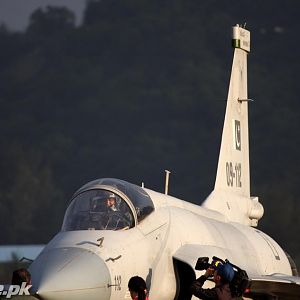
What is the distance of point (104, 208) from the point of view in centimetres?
1151

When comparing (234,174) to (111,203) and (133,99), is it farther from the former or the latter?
(133,99)

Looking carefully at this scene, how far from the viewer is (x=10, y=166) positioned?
141 feet

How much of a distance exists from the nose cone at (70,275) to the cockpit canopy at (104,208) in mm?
660

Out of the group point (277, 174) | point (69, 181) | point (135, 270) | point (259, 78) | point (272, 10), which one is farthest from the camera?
point (272, 10)

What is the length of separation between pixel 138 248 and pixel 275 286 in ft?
7.01

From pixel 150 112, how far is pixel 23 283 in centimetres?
5657

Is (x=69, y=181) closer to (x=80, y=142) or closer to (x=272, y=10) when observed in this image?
(x=80, y=142)

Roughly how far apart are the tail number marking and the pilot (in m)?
5.45

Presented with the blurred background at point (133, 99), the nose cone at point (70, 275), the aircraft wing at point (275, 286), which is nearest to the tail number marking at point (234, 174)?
the aircraft wing at point (275, 286)

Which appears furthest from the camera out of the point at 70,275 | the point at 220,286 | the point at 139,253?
the point at 139,253

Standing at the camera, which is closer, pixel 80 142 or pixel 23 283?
pixel 23 283

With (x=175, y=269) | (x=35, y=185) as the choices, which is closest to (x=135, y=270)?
(x=175, y=269)

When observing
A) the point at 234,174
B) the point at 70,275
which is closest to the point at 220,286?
the point at 70,275

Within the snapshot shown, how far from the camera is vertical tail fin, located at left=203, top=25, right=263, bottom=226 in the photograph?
635 inches
